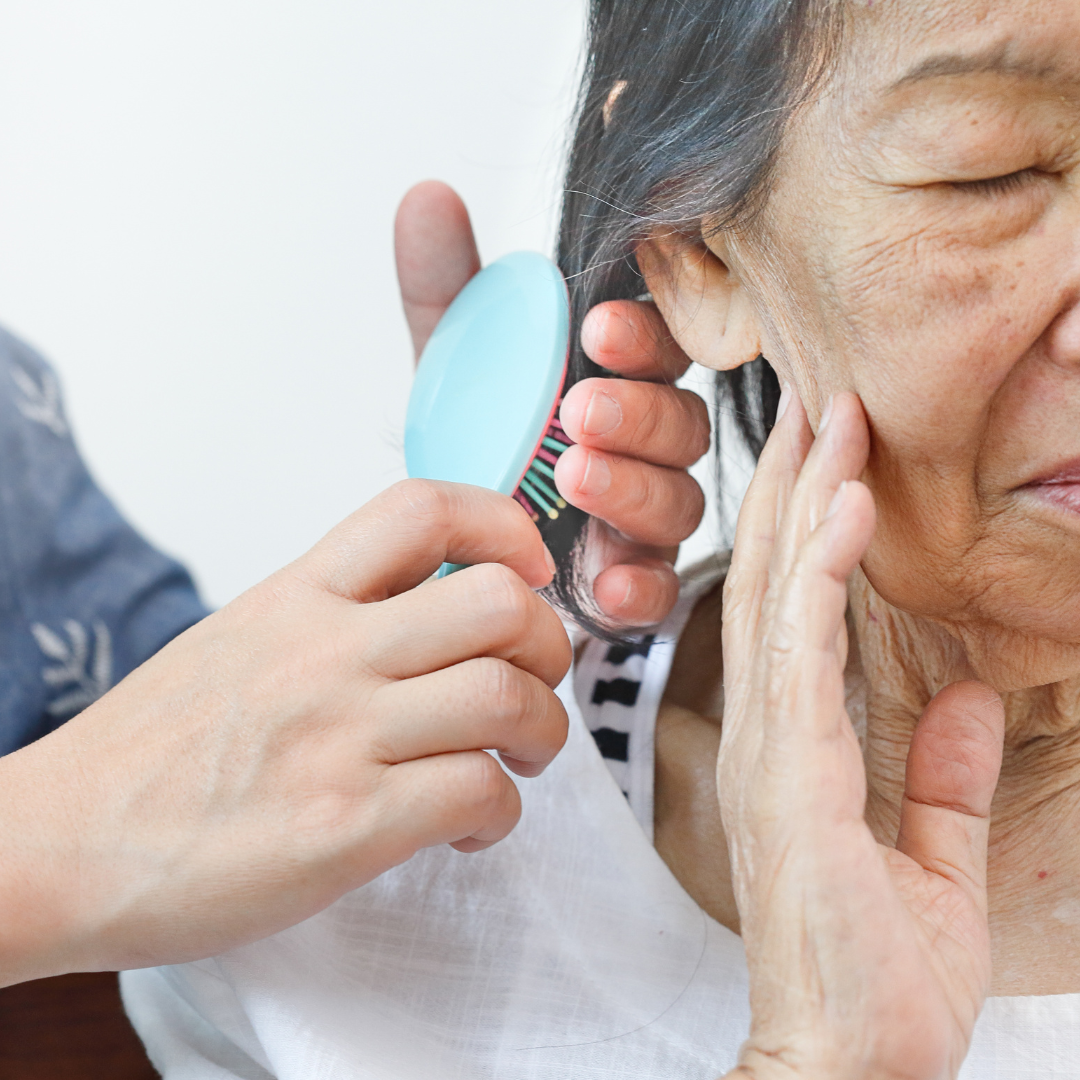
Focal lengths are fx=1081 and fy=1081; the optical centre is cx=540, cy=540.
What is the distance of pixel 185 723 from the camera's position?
68 cm

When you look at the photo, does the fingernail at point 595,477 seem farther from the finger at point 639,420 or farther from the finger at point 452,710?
the finger at point 452,710

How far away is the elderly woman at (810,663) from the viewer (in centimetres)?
54

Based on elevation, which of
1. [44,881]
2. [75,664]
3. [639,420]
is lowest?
[75,664]

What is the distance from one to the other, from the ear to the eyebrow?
8.7 inches

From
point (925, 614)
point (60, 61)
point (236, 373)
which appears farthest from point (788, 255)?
point (60, 61)

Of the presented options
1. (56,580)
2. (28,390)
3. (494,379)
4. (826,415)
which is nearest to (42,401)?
(28,390)

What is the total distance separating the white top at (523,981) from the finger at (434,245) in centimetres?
45

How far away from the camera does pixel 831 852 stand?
0.52 m

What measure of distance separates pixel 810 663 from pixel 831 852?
0.09 m

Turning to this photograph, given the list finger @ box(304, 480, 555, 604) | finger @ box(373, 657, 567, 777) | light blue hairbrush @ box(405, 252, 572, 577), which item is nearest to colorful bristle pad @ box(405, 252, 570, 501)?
light blue hairbrush @ box(405, 252, 572, 577)

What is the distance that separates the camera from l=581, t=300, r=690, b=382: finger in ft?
2.87

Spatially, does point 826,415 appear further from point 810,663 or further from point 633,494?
point 633,494

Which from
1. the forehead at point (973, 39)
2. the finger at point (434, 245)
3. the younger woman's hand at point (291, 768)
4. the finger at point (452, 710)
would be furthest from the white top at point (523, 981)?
the forehead at point (973, 39)

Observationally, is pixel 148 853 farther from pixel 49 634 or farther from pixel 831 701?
pixel 49 634
